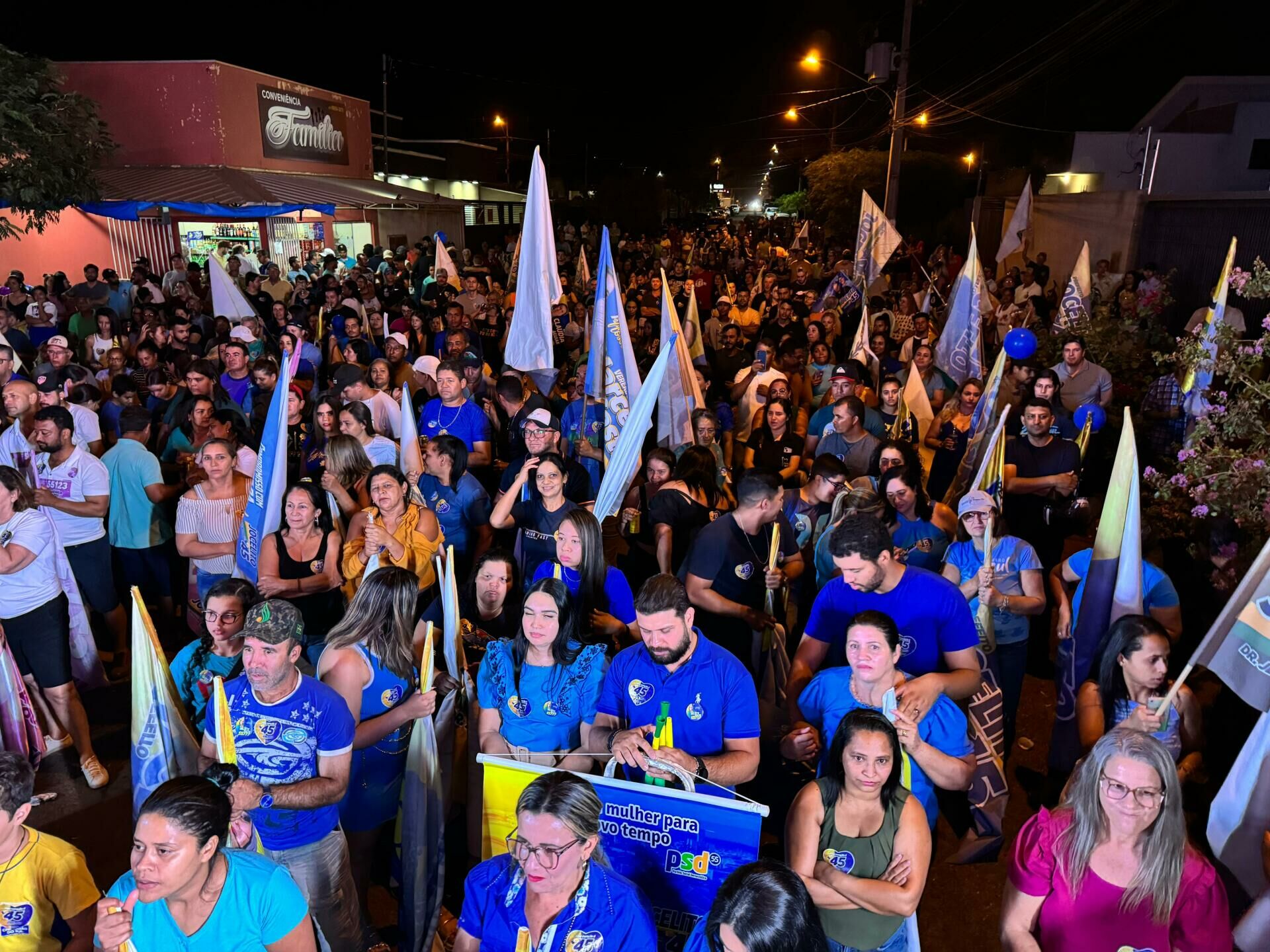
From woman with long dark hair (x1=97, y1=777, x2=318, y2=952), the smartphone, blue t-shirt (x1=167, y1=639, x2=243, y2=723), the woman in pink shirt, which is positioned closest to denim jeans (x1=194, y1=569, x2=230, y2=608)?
blue t-shirt (x1=167, y1=639, x2=243, y2=723)

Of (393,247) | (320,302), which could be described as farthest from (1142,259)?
(393,247)

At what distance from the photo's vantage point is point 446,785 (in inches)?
171

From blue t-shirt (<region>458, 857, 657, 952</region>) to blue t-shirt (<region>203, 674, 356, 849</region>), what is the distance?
0.92 m

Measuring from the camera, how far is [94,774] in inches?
201

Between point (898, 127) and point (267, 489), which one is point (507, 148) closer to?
point (898, 127)

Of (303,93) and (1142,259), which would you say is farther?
(303,93)

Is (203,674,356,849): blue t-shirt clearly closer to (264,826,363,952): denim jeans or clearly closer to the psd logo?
(264,826,363,952): denim jeans

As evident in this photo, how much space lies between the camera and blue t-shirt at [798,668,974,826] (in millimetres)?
3570

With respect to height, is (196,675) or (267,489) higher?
(267,489)

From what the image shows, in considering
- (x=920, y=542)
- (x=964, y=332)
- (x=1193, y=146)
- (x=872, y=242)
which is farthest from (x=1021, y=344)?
(x=1193, y=146)

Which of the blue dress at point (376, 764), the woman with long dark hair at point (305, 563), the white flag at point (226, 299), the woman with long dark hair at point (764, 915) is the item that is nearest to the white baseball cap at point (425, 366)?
the white flag at point (226, 299)

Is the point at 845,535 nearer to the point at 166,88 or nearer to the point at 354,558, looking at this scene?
the point at 354,558

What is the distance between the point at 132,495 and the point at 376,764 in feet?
11.0

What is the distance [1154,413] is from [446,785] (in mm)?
7495
